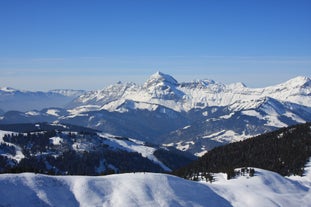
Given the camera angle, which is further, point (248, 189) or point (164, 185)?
point (248, 189)

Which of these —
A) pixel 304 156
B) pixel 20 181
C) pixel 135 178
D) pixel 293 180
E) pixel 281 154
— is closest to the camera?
pixel 20 181

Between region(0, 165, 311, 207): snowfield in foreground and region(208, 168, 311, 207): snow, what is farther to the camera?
region(208, 168, 311, 207): snow

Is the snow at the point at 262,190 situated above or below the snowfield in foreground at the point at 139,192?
below

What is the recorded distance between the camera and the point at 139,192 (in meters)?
106

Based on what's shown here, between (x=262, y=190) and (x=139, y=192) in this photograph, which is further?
(x=262, y=190)

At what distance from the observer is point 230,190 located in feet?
401

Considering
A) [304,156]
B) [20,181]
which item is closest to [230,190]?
[20,181]

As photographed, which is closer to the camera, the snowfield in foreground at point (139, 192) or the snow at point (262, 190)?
the snowfield in foreground at point (139, 192)

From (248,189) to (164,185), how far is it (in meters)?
29.0

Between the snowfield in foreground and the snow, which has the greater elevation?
→ the snowfield in foreground

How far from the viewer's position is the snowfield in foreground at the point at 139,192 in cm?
9594

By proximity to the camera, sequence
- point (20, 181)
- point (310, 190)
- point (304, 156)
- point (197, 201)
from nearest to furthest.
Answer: point (20, 181), point (197, 201), point (310, 190), point (304, 156)

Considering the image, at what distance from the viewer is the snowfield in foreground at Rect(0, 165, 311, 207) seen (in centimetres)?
9594

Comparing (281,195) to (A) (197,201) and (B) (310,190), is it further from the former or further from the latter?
(A) (197,201)
